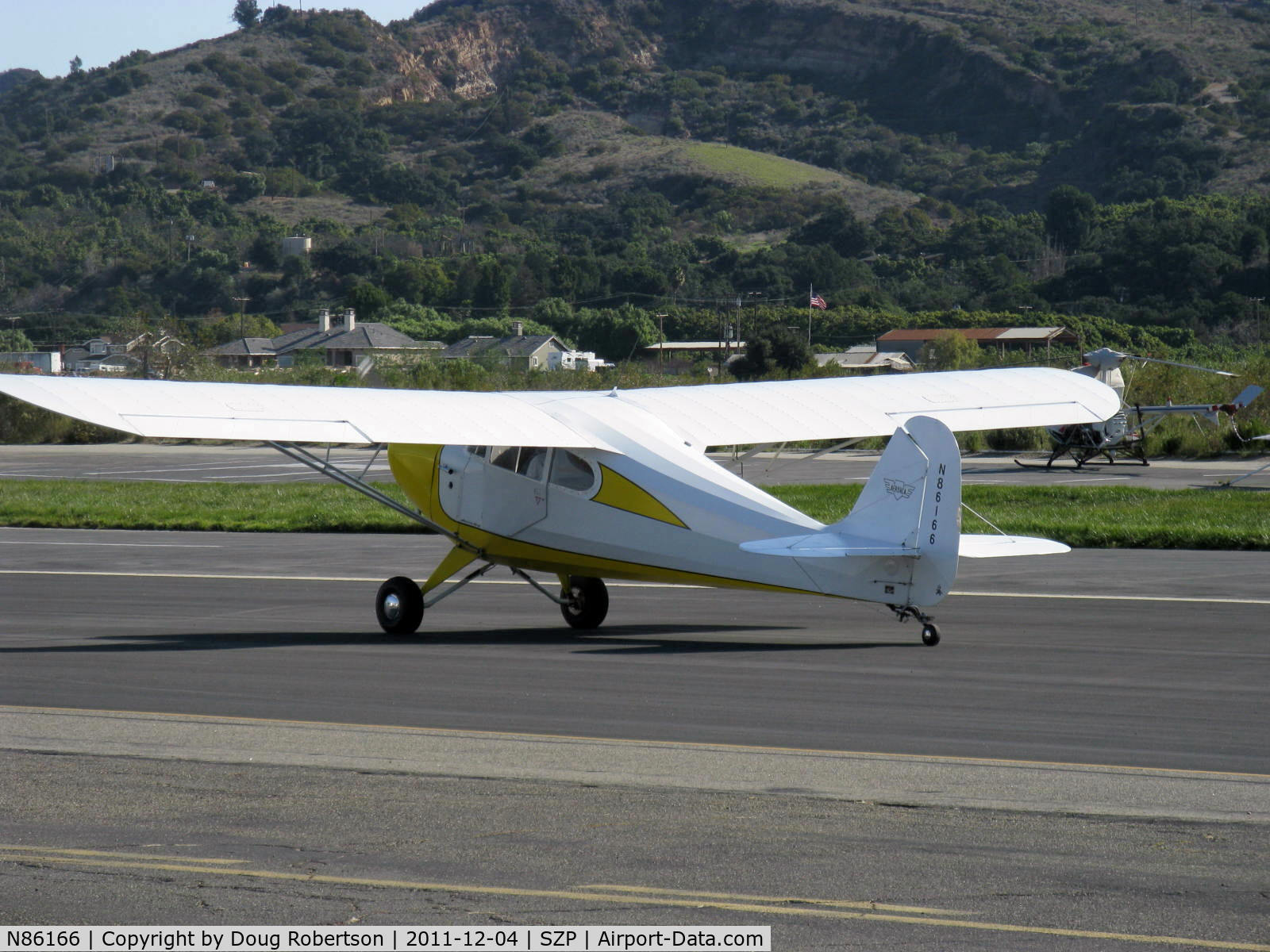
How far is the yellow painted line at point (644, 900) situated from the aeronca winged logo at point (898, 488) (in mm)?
6655

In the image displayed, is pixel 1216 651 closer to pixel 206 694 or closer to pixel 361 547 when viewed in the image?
pixel 206 694

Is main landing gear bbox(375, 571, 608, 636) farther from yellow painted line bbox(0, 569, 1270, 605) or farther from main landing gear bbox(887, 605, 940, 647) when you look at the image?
main landing gear bbox(887, 605, 940, 647)

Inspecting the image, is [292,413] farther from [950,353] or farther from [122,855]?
[950,353]

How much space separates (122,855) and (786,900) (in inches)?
126

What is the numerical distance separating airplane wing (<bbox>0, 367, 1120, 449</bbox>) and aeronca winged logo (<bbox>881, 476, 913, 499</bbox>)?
7.07 feet

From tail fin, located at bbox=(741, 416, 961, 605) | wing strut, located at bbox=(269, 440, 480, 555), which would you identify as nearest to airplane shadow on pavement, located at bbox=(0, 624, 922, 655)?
wing strut, located at bbox=(269, 440, 480, 555)

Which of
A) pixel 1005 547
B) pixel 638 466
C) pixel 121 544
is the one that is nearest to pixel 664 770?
pixel 1005 547

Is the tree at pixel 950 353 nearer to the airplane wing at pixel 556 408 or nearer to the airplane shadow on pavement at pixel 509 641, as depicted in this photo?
the airplane wing at pixel 556 408

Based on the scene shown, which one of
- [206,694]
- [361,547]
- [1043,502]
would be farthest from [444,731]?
[1043,502]

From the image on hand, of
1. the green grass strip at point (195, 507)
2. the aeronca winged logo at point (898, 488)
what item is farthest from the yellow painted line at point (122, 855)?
the green grass strip at point (195, 507)

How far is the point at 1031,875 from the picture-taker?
746 cm

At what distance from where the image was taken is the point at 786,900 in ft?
23.3

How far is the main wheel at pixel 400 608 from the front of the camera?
16.0 metres

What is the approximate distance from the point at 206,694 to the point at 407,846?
517 centimetres
